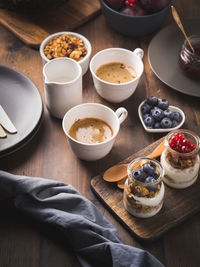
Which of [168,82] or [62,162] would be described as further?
[168,82]

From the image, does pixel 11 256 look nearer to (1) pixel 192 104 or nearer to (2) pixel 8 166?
(2) pixel 8 166

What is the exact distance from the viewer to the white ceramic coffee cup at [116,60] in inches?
55.5

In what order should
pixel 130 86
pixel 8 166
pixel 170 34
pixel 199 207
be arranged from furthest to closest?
pixel 170 34 < pixel 130 86 < pixel 8 166 < pixel 199 207

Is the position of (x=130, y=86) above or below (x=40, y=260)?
above

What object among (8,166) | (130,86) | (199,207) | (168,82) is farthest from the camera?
(168,82)

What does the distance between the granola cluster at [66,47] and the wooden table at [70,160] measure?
0.11 meters

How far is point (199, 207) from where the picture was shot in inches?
45.6

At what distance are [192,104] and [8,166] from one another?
0.72 m

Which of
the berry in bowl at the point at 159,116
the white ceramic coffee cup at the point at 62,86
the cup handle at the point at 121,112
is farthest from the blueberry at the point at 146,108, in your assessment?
the white ceramic coffee cup at the point at 62,86

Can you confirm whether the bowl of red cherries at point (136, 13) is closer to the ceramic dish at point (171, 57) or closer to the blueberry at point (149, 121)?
the ceramic dish at point (171, 57)

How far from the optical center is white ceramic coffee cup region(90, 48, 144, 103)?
141cm

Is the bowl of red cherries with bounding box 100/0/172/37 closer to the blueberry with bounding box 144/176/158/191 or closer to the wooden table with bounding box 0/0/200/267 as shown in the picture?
the wooden table with bounding box 0/0/200/267

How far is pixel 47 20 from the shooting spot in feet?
5.95

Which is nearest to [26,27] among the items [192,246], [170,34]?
[170,34]
